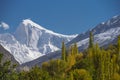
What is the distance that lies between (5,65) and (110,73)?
36.4 meters

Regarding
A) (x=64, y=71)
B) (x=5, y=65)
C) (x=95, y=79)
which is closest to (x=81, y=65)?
(x=64, y=71)

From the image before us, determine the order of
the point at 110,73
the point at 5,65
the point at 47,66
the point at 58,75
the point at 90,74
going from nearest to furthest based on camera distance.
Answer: the point at 5,65, the point at 110,73, the point at 90,74, the point at 58,75, the point at 47,66

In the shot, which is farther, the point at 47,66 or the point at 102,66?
the point at 47,66

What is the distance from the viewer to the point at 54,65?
408 feet

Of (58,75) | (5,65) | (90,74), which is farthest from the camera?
(58,75)

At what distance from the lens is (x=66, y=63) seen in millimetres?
123562

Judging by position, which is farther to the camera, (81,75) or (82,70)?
(82,70)

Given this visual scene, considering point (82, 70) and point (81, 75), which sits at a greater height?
point (82, 70)

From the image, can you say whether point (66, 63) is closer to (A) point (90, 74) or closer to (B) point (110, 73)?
(A) point (90, 74)

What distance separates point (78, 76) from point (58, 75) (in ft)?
64.7

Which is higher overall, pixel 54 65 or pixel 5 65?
pixel 54 65

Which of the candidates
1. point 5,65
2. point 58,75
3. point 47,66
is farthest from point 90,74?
point 5,65

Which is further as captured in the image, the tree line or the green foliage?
the green foliage

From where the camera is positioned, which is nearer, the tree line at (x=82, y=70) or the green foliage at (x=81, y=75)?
the tree line at (x=82, y=70)
